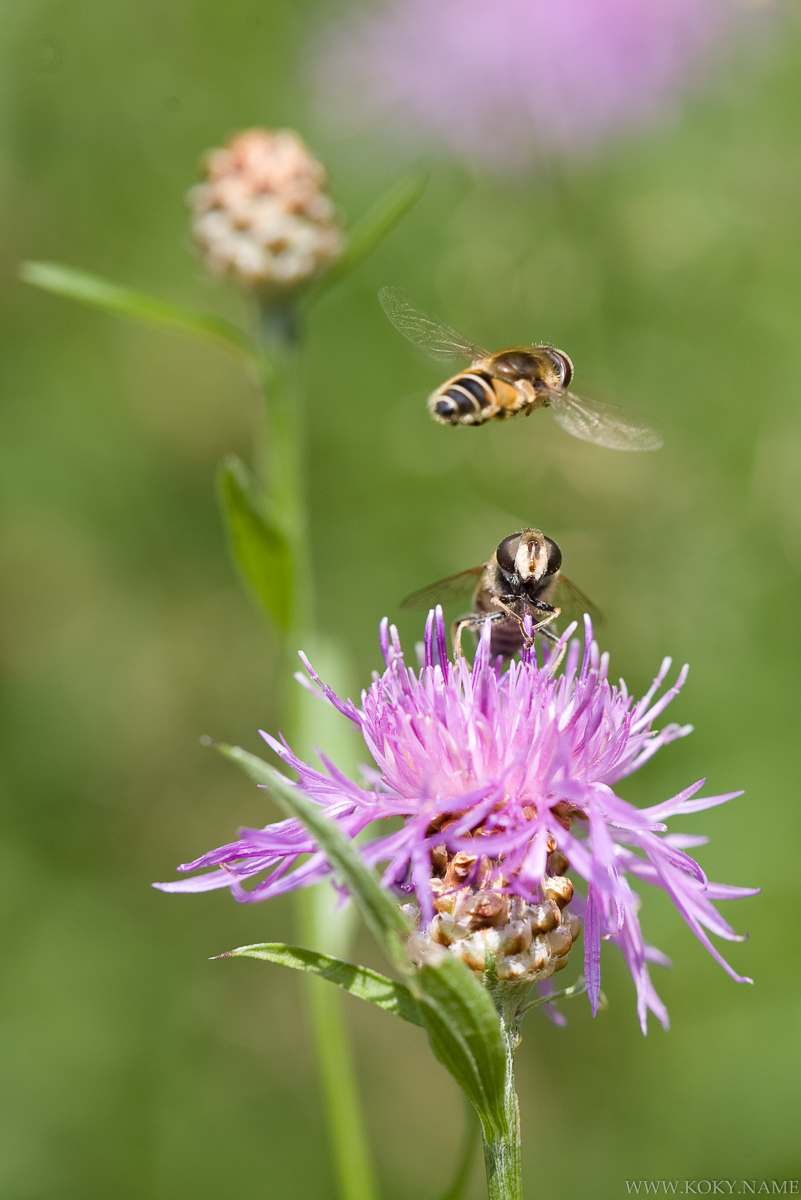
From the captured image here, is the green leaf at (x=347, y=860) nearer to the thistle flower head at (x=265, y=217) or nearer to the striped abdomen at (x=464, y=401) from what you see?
the striped abdomen at (x=464, y=401)

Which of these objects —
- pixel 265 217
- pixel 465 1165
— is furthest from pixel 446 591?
pixel 265 217

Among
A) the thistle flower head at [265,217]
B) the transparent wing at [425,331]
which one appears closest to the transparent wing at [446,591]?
the transparent wing at [425,331]

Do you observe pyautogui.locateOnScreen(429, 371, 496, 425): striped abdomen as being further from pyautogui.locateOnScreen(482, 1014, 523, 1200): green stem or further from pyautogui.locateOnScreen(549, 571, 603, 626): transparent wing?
pyautogui.locateOnScreen(482, 1014, 523, 1200): green stem

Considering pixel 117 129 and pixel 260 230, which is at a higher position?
pixel 117 129

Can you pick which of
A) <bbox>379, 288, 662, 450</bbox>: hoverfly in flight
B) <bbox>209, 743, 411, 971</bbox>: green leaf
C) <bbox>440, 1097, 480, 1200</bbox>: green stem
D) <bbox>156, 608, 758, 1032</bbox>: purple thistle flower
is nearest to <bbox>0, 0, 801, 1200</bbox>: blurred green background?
<bbox>379, 288, 662, 450</bbox>: hoverfly in flight

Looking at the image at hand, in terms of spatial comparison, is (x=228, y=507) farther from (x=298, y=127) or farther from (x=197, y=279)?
(x=298, y=127)

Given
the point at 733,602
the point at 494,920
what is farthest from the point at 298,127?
the point at 494,920
